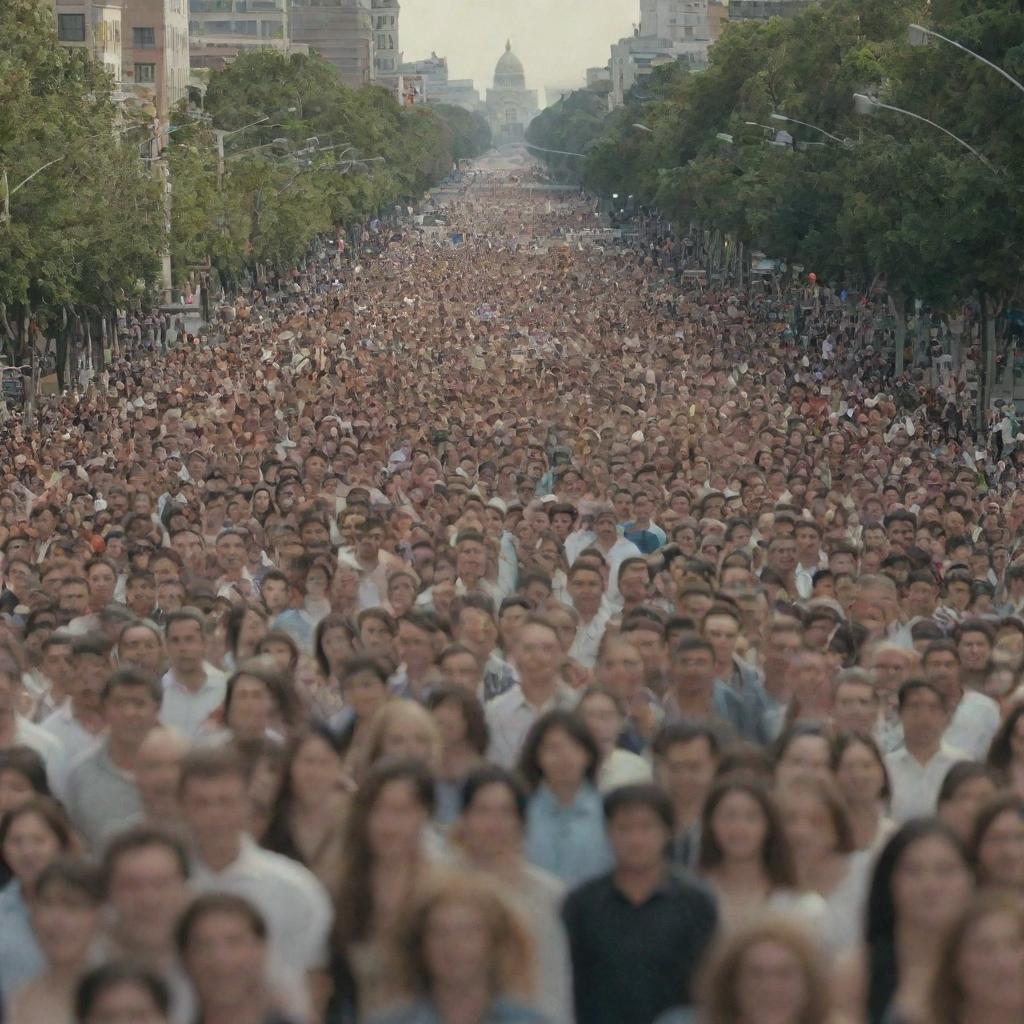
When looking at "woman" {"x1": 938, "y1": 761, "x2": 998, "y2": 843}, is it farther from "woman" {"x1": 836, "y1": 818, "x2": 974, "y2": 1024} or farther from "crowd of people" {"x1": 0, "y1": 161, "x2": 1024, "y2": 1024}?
"woman" {"x1": 836, "y1": 818, "x2": 974, "y2": 1024}

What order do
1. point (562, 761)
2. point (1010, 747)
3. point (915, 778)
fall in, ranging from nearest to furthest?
1. point (562, 761)
2. point (1010, 747)
3. point (915, 778)

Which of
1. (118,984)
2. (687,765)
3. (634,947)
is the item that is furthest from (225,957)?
(687,765)

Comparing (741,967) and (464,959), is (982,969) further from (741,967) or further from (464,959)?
(464,959)

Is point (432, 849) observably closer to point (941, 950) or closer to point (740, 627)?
point (941, 950)

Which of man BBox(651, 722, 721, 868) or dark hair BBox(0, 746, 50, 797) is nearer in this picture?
man BBox(651, 722, 721, 868)

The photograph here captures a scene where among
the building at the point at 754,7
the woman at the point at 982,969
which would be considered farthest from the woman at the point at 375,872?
the building at the point at 754,7

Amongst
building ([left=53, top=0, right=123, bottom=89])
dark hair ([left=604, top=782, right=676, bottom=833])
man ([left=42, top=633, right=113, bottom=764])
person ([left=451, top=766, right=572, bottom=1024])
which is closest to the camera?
person ([left=451, top=766, right=572, bottom=1024])

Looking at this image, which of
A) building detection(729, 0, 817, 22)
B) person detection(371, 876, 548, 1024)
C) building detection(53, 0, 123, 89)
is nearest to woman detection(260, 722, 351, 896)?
person detection(371, 876, 548, 1024)

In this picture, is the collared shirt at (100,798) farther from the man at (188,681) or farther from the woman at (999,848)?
the woman at (999,848)
